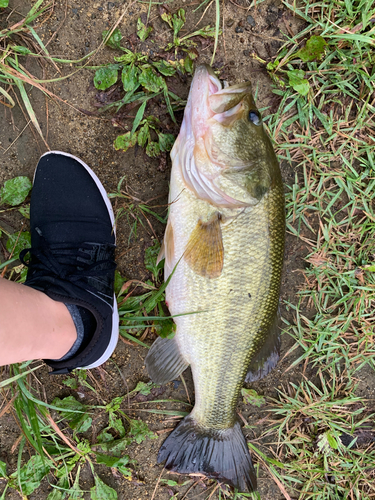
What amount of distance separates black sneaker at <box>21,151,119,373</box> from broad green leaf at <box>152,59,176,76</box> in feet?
2.60

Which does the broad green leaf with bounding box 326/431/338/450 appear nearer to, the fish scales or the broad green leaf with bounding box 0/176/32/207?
the fish scales

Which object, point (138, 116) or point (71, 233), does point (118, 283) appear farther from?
point (138, 116)

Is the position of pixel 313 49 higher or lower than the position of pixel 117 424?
higher

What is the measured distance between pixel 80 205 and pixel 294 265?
1.59m

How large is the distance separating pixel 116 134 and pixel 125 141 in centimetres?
10

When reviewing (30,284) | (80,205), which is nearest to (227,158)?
(80,205)

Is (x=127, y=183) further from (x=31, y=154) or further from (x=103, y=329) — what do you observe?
(x=103, y=329)

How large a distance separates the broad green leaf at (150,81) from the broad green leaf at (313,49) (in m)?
0.94

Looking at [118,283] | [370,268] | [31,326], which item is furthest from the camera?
[370,268]

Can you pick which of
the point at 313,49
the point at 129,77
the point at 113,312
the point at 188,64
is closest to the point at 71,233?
the point at 113,312

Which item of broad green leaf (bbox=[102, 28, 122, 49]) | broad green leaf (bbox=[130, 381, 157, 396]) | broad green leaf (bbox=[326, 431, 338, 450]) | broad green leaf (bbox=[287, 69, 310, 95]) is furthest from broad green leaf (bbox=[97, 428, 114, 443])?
broad green leaf (bbox=[287, 69, 310, 95])

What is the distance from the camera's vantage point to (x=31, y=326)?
5.35ft

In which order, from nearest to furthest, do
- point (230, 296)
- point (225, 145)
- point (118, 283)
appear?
point (225, 145) < point (230, 296) < point (118, 283)

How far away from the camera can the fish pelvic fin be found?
7.03ft
